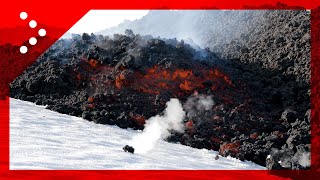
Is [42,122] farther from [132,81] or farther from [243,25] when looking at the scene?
[243,25]

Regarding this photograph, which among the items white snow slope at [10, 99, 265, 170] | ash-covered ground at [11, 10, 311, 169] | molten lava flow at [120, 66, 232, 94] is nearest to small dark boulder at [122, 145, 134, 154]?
white snow slope at [10, 99, 265, 170]

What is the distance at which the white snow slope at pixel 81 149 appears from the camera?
7551 millimetres

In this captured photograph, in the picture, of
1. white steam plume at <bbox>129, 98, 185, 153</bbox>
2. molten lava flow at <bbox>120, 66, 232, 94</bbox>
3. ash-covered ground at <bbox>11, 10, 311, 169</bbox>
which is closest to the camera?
white steam plume at <bbox>129, 98, 185, 153</bbox>

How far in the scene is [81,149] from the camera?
28.1 ft

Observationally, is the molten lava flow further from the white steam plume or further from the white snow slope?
the white snow slope

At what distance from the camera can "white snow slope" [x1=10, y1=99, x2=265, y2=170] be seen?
7551 millimetres

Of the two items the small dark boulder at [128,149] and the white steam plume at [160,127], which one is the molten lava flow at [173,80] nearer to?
the white steam plume at [160,127]

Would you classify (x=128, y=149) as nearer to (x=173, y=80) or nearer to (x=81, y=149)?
(x=81, y=149)

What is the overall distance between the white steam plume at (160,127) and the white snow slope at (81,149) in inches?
8.0

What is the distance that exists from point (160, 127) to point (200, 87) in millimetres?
2606

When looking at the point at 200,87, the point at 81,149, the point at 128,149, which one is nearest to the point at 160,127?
the point at 200,87

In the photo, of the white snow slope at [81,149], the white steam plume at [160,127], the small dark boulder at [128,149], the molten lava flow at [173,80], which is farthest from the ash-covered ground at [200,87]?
the small dark boulder at [128,149]

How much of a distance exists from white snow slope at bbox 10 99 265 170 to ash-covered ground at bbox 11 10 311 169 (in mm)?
540

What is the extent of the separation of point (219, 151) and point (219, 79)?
4.45m
